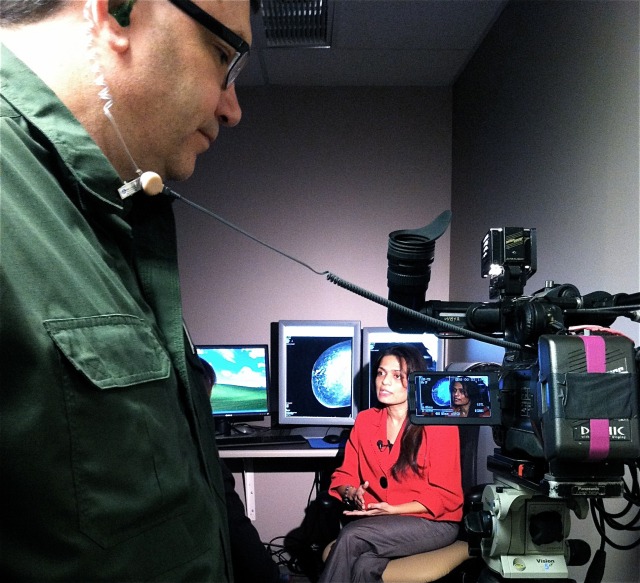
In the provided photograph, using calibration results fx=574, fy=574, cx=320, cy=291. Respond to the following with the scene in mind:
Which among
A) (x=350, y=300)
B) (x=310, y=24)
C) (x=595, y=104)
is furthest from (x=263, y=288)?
(x=595, y=104)

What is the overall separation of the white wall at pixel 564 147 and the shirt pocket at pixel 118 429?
4.82 ft

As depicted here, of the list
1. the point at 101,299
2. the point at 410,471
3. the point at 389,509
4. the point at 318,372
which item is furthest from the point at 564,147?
the point at 101,299

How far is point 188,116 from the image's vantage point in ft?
2.52

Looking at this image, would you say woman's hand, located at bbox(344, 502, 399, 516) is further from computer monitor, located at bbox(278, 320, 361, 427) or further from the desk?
computer monitor, located at bbox(278, 320, 361, 427)

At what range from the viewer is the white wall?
5.52ft

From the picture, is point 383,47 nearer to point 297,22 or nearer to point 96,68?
point 297,22

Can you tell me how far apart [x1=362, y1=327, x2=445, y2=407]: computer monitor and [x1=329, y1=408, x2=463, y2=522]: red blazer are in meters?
0.39

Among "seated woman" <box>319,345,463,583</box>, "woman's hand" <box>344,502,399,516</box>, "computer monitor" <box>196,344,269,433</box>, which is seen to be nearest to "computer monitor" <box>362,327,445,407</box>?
"seated woman" <box>319,345,463,583</box>

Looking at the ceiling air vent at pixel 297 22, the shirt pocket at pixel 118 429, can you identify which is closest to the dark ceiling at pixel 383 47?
the ceiling air vent at pixel 297 22

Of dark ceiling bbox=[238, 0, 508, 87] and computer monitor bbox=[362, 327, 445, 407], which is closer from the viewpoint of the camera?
dark ceiling bbox=[238, 0, 508, 87]

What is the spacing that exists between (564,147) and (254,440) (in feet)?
6.77

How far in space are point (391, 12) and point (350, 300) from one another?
65.9 inches

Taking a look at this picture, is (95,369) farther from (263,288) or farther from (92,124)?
(263,288)

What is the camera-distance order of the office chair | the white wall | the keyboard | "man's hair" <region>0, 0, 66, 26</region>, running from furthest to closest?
the keyboard
the office chair
the white wall
"man's hair" <region>0, 0, 66, 26</region>
